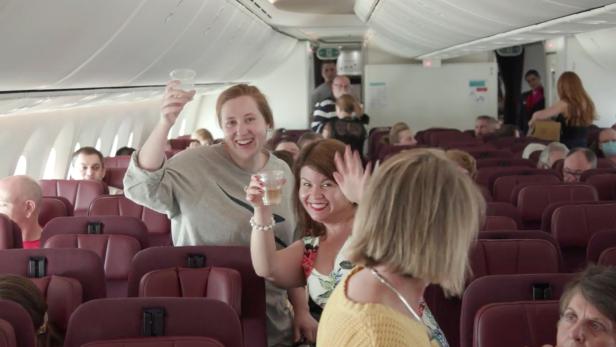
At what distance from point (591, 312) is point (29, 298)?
2.11m

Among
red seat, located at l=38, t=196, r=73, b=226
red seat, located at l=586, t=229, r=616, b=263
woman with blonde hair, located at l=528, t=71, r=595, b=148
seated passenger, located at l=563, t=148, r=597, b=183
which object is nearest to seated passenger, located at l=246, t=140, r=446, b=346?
red seat, located at l=586, t=229, r=616, b=263

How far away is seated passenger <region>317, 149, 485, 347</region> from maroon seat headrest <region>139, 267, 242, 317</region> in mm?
2106

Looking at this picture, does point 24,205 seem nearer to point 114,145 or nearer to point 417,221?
point 417,221

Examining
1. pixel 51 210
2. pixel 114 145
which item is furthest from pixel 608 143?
pixel 114 145

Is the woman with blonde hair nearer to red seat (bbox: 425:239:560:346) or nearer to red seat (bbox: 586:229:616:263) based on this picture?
red seat (bbox: 586:229:616:263)


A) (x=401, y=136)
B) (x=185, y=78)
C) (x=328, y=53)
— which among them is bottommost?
(x=401, y=136)

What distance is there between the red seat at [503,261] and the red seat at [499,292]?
0.83m

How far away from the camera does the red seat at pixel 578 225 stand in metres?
6.58

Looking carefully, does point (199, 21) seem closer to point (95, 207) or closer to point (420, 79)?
point (95, 207)

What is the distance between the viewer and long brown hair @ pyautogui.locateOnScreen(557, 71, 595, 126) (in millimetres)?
11539

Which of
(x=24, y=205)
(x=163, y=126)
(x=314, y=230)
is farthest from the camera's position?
(x=24, y=205)

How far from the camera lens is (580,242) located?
21.7 feet

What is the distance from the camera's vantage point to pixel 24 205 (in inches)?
259

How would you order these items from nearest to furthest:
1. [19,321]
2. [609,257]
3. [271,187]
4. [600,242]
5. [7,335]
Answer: [7,335], [19,321], [271,187], [609,257], [600,242]
